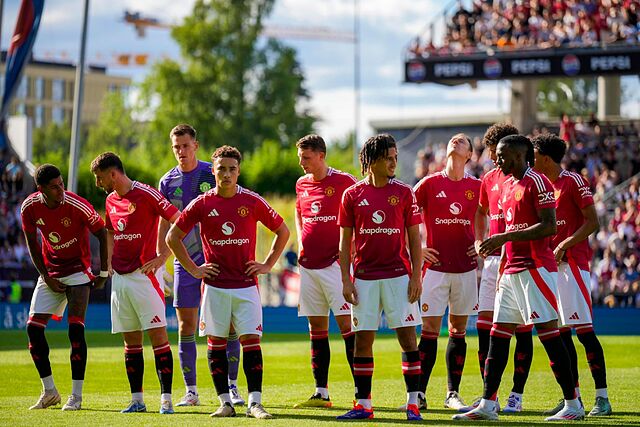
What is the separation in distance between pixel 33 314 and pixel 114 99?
287 ft

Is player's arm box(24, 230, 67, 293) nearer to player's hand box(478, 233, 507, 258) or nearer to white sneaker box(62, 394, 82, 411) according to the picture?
Answer: white sneaker box(62, 394, 82, 411)

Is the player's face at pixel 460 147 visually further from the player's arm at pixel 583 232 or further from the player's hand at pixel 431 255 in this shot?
the player's arm at pixel 583 232

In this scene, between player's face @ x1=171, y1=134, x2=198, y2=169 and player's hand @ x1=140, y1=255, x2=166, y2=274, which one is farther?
player's face @ x1=171, y1=134, x2=198, y2=169

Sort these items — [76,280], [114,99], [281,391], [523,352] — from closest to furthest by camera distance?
1. [523,352]
2. [76,280]
3. [281,391]
4. [114,99]

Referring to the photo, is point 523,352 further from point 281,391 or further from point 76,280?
point 76,280

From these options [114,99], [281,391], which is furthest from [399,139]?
[114,99]

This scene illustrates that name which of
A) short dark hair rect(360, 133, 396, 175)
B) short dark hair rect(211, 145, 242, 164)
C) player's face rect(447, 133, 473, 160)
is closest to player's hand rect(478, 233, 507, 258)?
short dark hair rect(360, 133, 396, 175)

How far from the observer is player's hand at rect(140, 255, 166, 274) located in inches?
456

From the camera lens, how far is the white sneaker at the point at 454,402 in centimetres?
1175

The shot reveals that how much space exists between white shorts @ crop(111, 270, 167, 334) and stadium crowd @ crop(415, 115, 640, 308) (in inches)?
702

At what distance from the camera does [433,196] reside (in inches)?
480

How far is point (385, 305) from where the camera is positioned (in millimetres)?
10617

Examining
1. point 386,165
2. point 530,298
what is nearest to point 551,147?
point 530,298

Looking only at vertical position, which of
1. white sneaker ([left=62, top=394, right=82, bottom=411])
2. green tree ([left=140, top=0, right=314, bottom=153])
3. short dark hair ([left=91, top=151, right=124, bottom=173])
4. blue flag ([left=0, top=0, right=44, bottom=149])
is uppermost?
green tree ([left=140, top=0, right=314, bottom=153])
